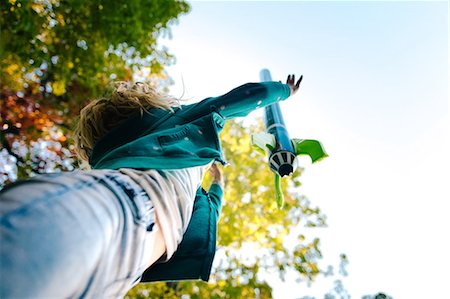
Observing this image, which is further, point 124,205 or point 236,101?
point 236,101

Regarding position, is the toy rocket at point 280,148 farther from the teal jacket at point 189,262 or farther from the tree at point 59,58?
the tree at point 59,58

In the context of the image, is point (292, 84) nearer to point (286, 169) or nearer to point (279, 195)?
point (286, 169)

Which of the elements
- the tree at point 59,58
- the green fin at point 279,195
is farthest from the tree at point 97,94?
the green fin at point 279,195

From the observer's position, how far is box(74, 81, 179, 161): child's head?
1.69 meters

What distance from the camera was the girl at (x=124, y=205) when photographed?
1.95 feet

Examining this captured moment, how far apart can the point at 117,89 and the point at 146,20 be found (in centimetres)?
554

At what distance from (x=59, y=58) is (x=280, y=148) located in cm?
601

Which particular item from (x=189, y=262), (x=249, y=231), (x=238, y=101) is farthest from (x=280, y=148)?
(x=249, y=231)

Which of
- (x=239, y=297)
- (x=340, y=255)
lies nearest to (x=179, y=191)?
(x=239, y=297)

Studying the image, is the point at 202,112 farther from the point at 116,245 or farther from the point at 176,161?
the point at 116,245

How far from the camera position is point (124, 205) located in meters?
0.86

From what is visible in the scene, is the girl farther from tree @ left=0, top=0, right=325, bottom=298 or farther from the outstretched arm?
tree @ left=0, top=0, right=325, bottom=298

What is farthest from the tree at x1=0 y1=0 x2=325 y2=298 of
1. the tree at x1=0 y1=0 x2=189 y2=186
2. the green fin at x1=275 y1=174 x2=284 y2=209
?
the green fin at x1=275 y1=174 x2=284 y2=209

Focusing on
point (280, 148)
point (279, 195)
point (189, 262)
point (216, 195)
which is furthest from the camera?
point (279, 195)
